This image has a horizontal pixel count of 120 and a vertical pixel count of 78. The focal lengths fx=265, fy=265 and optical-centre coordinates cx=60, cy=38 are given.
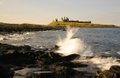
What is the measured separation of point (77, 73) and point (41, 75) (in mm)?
2405

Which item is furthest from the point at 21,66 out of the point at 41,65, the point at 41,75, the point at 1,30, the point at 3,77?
the point at 1,30

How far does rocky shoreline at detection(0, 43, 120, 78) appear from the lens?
15625mm

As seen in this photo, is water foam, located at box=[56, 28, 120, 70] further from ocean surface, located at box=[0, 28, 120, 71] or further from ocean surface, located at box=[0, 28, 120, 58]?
ocean surface, located at box=[0, 28, 120, 58]

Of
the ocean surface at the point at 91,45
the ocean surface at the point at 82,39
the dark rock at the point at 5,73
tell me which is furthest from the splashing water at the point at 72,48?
the dark rock at the point at 5,73

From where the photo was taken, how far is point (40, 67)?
59.8 ft

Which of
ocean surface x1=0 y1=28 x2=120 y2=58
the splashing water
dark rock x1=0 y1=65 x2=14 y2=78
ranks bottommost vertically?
ocean surface x1=0 y1=28 x2=120 y2=58

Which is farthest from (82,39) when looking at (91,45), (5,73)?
(5,73)

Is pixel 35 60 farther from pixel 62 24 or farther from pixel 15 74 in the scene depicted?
pixel 62 24

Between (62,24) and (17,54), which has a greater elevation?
(17,54)

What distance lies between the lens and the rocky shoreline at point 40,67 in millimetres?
15625

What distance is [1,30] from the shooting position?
299 ft

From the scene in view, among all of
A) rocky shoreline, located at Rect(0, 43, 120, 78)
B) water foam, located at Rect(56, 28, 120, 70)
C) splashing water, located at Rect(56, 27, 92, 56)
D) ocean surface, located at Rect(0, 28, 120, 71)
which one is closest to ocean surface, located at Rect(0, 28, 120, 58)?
ocean surface, located at Rect(0, 28, 120, 71)

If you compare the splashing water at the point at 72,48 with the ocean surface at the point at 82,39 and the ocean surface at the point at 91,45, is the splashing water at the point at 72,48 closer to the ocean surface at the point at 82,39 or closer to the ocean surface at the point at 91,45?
the ocean surface at the point at 91,45

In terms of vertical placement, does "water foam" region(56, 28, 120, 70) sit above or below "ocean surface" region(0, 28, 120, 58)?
above
